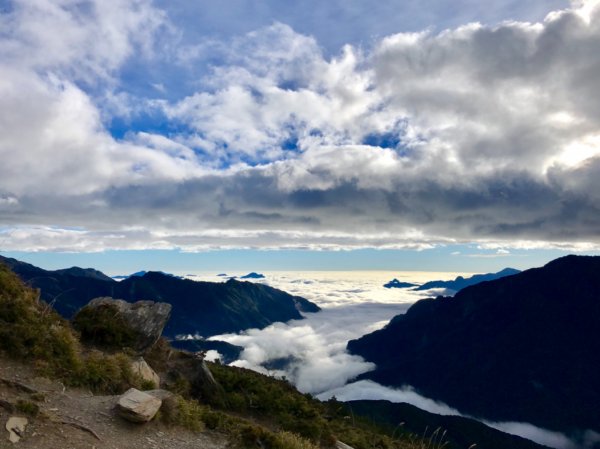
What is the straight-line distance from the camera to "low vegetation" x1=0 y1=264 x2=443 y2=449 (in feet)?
55.8

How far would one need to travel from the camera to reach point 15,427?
41.9ft

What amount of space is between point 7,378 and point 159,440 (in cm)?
608

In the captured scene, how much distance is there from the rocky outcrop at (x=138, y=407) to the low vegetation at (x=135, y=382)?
781 millimetres

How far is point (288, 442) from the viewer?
1664cm

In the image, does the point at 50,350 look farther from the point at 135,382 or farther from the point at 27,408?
the point at 27,408

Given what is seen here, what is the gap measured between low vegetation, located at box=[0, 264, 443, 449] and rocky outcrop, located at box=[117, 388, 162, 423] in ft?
2.56

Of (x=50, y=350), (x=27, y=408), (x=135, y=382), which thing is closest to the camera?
(x=27, y=408)

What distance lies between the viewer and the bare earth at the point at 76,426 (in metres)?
13.0

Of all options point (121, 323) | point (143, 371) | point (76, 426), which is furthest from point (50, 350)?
point (121, 323)

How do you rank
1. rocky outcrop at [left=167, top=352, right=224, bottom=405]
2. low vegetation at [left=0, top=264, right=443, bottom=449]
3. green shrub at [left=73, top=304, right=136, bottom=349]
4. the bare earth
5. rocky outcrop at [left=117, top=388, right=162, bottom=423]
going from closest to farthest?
the bare earth, rocky outcrop at [left=117, top=388, right=162, bottom=423], low vegetation at [left=0, top=264, right=443, bottom=449], green shrub at [left=73, top=304, right=136, bottom=349], rocky outcrop at [left=167, top=352, right=224, bottom=405]

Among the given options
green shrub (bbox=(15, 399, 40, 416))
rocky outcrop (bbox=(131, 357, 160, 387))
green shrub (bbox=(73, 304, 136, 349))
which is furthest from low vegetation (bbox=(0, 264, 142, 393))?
green shrub (bbox=(15, 399, 40, 416))

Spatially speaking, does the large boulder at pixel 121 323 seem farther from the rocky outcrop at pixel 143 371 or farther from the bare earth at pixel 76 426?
the bare earth at pixel 76 426

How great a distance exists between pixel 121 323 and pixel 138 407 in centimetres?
1144

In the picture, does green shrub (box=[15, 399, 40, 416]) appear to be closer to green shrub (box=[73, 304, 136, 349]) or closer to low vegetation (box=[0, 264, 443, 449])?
low vegetation (box=[0, 264, 443, 449])
